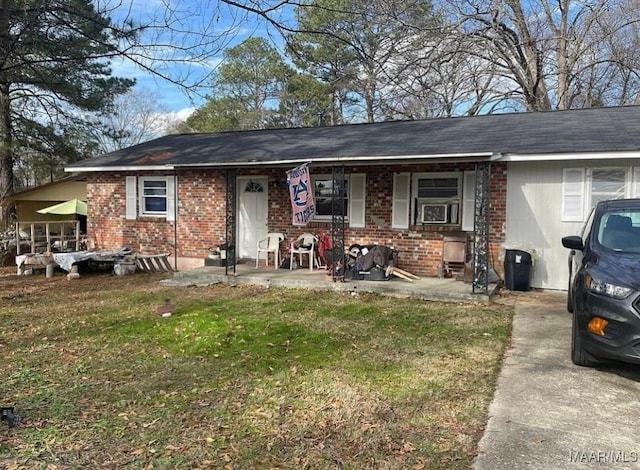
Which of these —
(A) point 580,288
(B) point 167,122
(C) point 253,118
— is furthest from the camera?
(B) point 167,122

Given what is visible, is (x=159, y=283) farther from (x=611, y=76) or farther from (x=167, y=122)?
(x=167, y=122)

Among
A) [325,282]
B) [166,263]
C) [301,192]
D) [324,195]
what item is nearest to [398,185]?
[324,195]

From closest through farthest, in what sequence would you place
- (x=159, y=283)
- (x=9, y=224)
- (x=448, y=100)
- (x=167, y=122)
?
(x=159, y=283) → (x=9, y=224) → (x=448, y=100) → (x=167, y=122)

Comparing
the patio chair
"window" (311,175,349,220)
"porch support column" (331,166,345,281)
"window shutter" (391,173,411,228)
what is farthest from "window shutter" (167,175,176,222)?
the patio chair

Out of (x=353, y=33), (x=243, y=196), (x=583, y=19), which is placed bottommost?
(x=243, y=196)

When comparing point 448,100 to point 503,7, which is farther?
point 448,100

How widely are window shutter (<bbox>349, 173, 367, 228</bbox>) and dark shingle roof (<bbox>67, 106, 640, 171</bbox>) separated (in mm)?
732

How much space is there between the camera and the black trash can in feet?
29.8

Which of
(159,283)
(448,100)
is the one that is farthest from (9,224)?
(448,100)

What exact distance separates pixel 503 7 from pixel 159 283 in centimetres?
1510

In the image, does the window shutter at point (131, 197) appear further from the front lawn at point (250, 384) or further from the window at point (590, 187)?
the window at point (590, 187)

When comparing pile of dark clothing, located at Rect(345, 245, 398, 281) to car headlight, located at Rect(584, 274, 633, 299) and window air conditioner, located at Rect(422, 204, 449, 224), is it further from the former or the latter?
car headlight, located at Rect(584, 274, 633, 299)

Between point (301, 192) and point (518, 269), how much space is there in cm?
438

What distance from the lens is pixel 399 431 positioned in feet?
11.6
